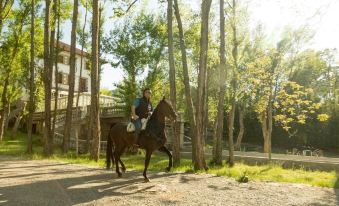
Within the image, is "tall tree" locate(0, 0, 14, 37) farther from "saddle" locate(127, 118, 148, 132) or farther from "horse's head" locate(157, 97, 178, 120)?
"horse's head" locate(157, 97, 178, 120)

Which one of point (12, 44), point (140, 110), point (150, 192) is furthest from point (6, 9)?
point (150, 192)

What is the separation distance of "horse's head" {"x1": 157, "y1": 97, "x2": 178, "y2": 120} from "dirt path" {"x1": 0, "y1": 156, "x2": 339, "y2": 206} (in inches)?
80.4

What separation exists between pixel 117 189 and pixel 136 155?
2649 cm

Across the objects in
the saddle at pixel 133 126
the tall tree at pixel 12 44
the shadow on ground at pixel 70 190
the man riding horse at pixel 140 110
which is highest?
the tall tree at pixel 12 44

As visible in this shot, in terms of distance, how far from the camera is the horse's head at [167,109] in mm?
12055

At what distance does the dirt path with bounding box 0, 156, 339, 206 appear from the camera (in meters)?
8.95

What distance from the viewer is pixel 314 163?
25828mm

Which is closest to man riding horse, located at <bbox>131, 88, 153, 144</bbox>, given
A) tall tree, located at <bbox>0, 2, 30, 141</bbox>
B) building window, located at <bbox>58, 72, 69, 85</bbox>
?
tall tree, located at <bbox>0, 2, 30, 141</bbox>

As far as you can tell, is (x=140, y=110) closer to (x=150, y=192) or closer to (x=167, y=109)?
(x=167, y=109)

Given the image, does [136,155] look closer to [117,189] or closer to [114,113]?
[114,113]

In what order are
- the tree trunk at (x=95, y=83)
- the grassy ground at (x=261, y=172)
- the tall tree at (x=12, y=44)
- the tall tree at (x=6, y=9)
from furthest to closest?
1. the tall tree at (x=12, y=44)
2. the tall tree at (x=6, y=9)
3. the tree trunk at (x=95, y=83)
4. the grassy ground at (x=261, y=172)

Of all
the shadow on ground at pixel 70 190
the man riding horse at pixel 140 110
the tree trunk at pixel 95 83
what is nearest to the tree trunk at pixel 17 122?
the tree trunk at pixel 95 83

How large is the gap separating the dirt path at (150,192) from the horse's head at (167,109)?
2043mm

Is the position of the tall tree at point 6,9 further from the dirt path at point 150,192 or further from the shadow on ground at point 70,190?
the shadow on ground at point 70,190
